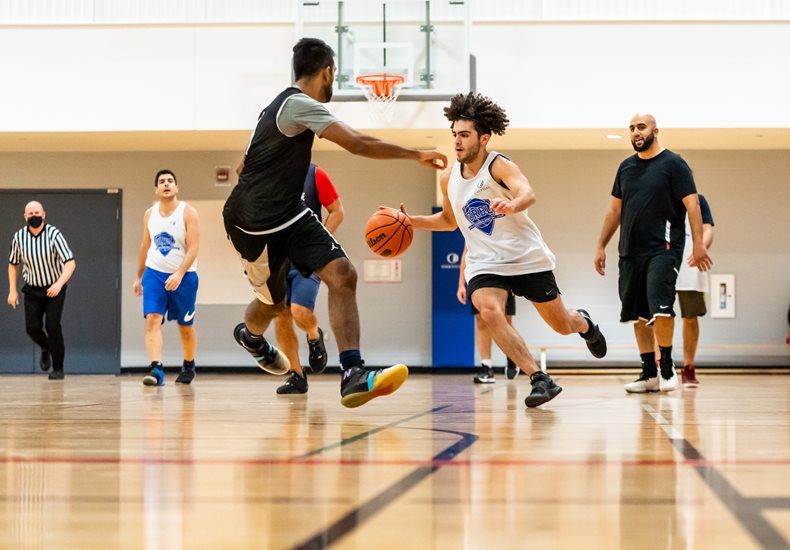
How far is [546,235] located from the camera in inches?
508

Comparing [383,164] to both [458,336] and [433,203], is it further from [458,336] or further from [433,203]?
[458,336]

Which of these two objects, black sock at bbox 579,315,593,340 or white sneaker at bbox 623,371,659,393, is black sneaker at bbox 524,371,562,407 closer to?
black sock at bbox 579,315,593,340

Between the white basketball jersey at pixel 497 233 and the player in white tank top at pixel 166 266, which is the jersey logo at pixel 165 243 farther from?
the white basketball jersey at pixel 497 233

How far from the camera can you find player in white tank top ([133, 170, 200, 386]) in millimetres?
8461

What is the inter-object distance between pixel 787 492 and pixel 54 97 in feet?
33.3

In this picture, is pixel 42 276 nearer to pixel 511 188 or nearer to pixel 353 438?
pixel 511 188

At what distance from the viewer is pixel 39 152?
13172 millimetres

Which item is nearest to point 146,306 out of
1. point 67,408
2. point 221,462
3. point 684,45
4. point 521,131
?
point 67,408

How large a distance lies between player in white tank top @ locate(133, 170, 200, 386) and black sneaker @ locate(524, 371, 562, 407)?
152 inches

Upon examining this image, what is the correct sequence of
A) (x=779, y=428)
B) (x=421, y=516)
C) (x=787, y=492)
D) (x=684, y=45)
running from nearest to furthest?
(x=421, y=516) < (x=787, y=492) < (x=779, y=428) < (x=684, y=45)

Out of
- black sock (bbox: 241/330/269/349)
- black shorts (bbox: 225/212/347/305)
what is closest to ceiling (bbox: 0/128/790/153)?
black sock (bbox: 241/330/269/349)

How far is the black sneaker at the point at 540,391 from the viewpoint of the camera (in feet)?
17.6

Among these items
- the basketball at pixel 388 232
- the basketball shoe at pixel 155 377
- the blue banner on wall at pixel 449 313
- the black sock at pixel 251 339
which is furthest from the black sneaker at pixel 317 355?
the blue banner on wall at pixel 449 313

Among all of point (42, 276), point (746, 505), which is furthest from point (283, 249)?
point (42, 276)
